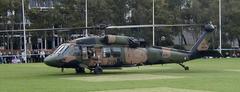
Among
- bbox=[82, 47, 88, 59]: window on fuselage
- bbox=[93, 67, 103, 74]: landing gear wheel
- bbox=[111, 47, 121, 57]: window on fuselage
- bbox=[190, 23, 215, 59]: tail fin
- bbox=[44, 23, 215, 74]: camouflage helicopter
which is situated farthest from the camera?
bbox=[190, 23, 215, 59]: tail fin

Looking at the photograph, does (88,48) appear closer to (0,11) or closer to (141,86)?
(141,86)

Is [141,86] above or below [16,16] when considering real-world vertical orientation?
below

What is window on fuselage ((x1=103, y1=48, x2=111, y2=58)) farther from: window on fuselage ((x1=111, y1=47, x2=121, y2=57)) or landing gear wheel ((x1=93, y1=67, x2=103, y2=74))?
landing gear wheel ((x1=93, y1=67, x2=103, y2=74))

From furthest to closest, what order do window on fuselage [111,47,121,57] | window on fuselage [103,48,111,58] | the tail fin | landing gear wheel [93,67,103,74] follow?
the tail fin < window on fuselage [111,47,121,57] < window on fuselage [103,48,111,58] < landing gear wheel [93,67,103,74]

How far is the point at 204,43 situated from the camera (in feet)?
125

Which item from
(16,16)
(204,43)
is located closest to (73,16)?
(16,16)

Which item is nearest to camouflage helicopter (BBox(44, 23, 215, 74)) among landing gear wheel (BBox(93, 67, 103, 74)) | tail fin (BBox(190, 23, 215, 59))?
landing gear wheel (BBox(93, 67, 103, 74))

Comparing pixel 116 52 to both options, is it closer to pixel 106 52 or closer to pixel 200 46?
pixel 106 52

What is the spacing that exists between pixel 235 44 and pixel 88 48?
68569 mm

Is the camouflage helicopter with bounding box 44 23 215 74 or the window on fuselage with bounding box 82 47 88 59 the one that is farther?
the window on fuselage with bounding box 82 47 88 59

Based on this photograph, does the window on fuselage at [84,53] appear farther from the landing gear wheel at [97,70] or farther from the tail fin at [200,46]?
the tail fin at [200,46]

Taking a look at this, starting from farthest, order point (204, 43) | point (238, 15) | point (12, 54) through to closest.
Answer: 1. point (238, 15)
2. point (12, 54)
3. point (204, 43)

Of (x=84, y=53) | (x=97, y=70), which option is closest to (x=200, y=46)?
(x=97, y=70)

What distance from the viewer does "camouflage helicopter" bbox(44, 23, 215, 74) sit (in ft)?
110
